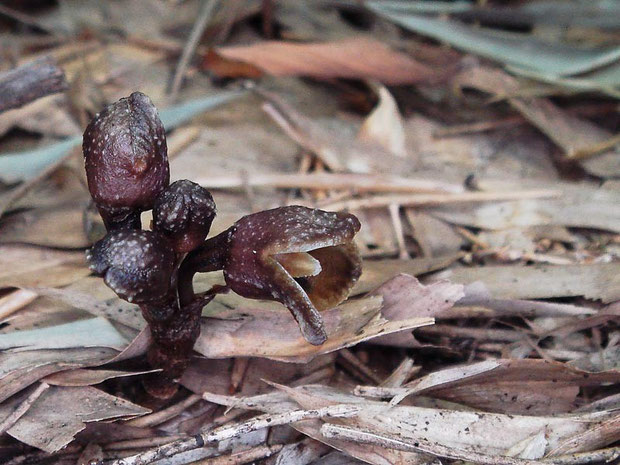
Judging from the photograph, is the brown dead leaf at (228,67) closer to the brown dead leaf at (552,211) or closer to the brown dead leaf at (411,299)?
the brown dead leaf at (552,211)

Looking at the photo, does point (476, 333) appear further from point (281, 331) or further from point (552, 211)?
point (552, 211)

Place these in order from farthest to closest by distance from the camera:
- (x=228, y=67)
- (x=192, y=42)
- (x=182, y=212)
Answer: (x=192, y=42), (x=228, y=67), (x=182, y=212)

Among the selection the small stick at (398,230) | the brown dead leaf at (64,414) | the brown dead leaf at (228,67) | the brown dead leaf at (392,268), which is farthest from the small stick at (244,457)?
the brown dead leaf at (228,67)

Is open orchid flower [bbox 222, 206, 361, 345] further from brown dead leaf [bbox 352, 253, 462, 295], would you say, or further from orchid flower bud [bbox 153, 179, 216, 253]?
brown dead leaf [bbox 352, 253, 462, 295]

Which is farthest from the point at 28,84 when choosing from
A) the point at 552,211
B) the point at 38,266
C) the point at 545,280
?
the point at 552,211

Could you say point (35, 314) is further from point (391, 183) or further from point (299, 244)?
point (391, 183)

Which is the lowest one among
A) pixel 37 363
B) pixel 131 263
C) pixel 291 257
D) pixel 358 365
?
pixel 358 365

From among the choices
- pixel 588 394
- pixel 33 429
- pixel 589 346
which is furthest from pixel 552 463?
pixel 33 429
